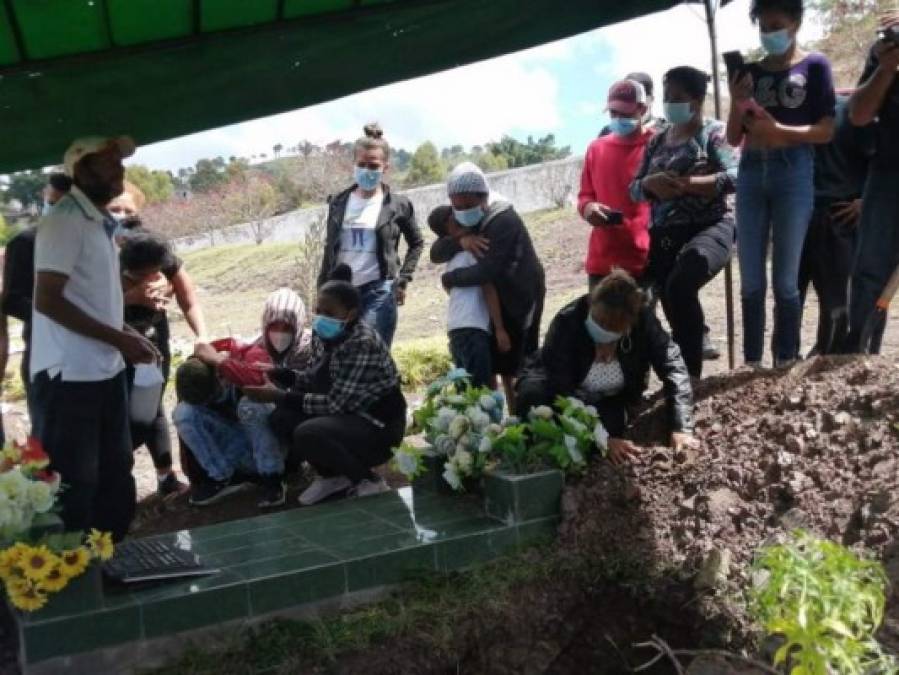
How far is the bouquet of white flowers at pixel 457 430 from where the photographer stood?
14.1 feet

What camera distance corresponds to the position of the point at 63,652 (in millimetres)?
3283

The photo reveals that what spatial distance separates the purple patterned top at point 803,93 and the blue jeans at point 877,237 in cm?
39

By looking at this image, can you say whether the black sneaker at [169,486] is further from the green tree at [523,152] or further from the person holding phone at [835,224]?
the green tree at [523,152]

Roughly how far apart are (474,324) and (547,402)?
1122 millimetres

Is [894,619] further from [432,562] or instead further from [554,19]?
[554,19]

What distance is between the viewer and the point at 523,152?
46938 mm

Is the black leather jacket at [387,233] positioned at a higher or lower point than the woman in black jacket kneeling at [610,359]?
higher

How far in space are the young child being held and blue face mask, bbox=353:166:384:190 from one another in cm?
64

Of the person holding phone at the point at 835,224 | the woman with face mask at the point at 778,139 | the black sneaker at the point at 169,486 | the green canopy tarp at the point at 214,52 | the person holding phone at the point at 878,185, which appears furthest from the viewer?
the black sneaker at the point at 169,486

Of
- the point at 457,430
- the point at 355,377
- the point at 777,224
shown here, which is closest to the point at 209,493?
the point at 355,377

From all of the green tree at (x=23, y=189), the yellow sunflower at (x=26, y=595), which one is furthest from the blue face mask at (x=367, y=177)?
the green tree at (x=23, y=189)

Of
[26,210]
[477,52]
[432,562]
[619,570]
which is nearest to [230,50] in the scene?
[477,52]

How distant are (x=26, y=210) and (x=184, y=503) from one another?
47.7m

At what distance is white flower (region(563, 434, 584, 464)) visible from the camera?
4.04 m
